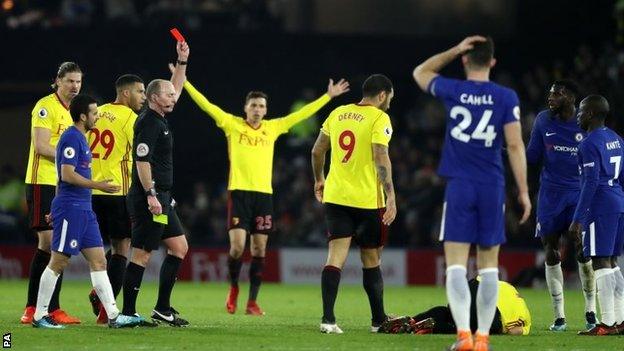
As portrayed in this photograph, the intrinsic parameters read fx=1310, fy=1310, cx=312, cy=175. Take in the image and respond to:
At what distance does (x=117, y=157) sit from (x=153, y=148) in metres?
1.07

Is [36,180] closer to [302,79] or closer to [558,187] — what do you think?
[558,187]

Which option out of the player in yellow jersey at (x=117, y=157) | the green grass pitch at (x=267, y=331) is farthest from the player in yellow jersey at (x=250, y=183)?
the player in yellow jersey at (x=117, y=157)

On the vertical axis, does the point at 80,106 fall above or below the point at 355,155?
above

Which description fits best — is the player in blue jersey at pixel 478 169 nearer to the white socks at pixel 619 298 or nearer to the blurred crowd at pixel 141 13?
the white socks at pixel 619 298

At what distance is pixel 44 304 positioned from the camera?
12156mm

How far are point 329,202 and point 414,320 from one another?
1344mm

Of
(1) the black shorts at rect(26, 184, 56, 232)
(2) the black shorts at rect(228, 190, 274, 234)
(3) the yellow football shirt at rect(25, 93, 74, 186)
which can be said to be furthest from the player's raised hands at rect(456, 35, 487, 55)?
(2) the black shorts at rect(228, 190, 274, 234)

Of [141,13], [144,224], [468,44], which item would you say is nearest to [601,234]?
[468,44]

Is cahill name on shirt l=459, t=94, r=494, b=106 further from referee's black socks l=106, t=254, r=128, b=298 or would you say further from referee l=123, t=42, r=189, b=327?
referee's black socks l=106, t=254, r=128, b=298

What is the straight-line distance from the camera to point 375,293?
12.4m

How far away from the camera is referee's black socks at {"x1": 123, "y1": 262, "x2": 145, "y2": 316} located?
484 inches

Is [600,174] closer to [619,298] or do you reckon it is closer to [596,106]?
[596,106]

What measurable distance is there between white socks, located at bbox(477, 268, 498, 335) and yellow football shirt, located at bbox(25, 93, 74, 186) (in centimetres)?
487

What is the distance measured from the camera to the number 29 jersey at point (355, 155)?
39.7ft
